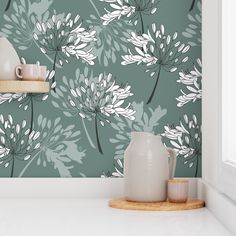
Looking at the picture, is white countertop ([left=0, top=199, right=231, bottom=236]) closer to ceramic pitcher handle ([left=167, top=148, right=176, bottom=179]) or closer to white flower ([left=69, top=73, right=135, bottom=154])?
ceramic pitcher handle ([left=167, top=148, right=176, bottom=179])

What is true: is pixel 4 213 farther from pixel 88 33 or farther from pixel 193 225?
pixel 88 33

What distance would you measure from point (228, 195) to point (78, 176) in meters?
0.79

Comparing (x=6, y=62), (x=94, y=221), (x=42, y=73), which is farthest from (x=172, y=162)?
(x=6, y=62)

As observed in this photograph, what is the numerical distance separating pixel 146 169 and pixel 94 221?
358 mm

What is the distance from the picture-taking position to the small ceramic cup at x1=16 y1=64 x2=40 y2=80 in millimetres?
2215

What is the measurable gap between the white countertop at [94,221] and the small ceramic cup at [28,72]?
0.49m

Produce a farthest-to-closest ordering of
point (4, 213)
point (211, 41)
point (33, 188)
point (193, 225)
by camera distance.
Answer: point (33, 188) < point (211, 41) < point (4, 213) < point (193, 225)

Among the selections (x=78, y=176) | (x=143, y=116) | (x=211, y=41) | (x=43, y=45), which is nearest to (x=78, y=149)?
(x=78, y=176)

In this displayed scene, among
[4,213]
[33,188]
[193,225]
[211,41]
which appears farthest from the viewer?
[33,188]

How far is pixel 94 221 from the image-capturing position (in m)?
1.75

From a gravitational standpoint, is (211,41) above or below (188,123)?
above

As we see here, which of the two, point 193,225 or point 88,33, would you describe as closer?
point 193,225

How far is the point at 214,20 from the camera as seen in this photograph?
203 cm

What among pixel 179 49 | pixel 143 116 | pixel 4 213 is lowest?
pixel 4 213
